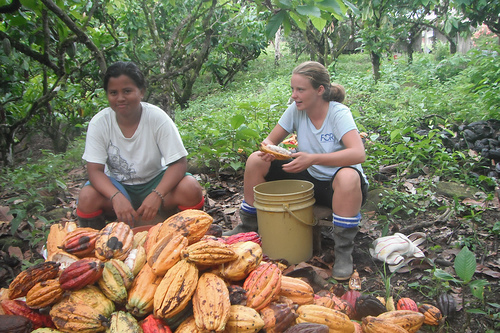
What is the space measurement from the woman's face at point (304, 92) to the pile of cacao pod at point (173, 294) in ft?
3.70

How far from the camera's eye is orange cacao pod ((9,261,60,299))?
1.61m

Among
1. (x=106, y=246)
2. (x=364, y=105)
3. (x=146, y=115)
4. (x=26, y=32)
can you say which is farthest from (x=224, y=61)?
(x=106, y=246)

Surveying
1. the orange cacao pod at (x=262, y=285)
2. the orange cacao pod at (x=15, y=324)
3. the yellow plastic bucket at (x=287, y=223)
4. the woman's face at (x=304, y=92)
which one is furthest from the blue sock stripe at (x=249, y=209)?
the orange cacao pod at (x=15, y=324)

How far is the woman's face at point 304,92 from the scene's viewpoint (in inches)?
100.0

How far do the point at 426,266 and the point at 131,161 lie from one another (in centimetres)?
205

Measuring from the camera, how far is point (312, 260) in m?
2.63

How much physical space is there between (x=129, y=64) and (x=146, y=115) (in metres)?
0.36

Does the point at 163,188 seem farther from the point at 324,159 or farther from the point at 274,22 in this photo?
the point at 274,22

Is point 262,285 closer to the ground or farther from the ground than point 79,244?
closer to the ground

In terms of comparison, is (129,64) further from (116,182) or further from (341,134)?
(341,134)

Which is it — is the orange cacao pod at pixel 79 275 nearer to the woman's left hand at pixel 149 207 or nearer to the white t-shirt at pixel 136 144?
the woman's left hand at pixel 149 207

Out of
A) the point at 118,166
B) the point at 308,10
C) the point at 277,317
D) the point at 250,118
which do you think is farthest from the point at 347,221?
the point at 250,118

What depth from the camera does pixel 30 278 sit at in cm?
162

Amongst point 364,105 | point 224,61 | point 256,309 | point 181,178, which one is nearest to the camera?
point 256,309
